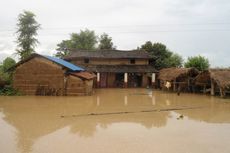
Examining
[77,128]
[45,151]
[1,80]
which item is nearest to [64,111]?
[77,128]

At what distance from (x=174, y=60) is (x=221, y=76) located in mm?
21088

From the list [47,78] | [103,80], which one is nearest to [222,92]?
[47,78]

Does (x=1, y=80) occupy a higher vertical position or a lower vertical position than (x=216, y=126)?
higher

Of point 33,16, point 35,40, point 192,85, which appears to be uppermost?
point 33,16

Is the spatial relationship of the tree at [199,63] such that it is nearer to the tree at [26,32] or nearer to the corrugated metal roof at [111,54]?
the corrugated metal roof at [111,54]

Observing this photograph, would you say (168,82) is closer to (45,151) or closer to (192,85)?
(192,85)

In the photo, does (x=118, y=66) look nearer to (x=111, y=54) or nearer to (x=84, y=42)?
(x=111, y=54)

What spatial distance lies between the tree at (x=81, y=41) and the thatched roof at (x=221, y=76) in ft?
96.4

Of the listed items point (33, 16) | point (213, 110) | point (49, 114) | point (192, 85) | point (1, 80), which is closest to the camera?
point (49, 114)

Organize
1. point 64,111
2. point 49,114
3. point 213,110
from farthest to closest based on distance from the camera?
point 213,110 < point 64,111 < point 49,114

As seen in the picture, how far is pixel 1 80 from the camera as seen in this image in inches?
840

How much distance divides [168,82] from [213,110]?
10858 millimetres

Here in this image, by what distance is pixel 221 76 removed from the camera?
1938 cm

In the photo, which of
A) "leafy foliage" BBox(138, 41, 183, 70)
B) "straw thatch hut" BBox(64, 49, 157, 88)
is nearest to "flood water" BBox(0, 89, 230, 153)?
"straw thatch hut" BBox(64, 49, 157, 88)
